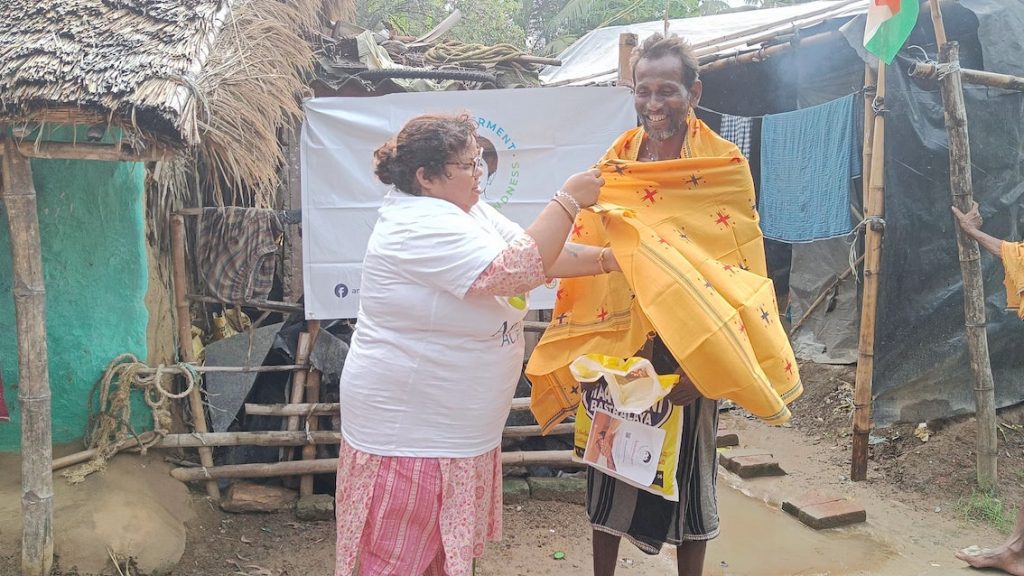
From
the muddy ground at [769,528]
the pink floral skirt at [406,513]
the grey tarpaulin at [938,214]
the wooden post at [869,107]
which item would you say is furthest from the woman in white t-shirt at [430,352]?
the grey tarpaulin at [938,214]

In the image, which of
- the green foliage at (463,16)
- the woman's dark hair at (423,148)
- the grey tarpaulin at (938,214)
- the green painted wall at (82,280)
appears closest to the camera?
the woman's dark hair at (423,148)

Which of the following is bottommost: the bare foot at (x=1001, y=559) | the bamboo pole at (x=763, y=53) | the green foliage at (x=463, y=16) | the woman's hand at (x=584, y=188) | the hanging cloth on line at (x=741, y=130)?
the bare foot at (x=1001, y=559)

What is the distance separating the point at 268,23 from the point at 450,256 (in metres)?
2.66

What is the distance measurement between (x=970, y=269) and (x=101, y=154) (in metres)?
4.61

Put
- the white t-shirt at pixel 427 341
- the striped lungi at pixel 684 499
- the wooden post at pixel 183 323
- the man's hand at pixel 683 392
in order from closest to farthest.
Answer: the white t-shirt at pixel 427 341, the man's hand at pixel 683 392, the striped lungi at pixel 684 499, the wooden post at pixel 183 323

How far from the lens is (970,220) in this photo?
4.30 m

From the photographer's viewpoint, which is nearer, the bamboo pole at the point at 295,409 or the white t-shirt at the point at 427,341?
the white t-shirt at the point at 427,341

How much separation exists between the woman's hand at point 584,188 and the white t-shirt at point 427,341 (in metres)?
0.25

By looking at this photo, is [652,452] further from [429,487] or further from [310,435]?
[310,435]

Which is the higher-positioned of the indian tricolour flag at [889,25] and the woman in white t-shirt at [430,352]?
the indian tricolour flag at [889,25]

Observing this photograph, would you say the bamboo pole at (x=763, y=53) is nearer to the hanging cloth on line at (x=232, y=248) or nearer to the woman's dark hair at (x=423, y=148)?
the hanging cloth on line at (x=232, y=248)

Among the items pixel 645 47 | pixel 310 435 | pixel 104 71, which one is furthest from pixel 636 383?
pixel 310 435

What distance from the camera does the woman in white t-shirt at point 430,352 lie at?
6.84ft

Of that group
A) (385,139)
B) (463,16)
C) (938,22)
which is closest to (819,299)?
(938,22)
